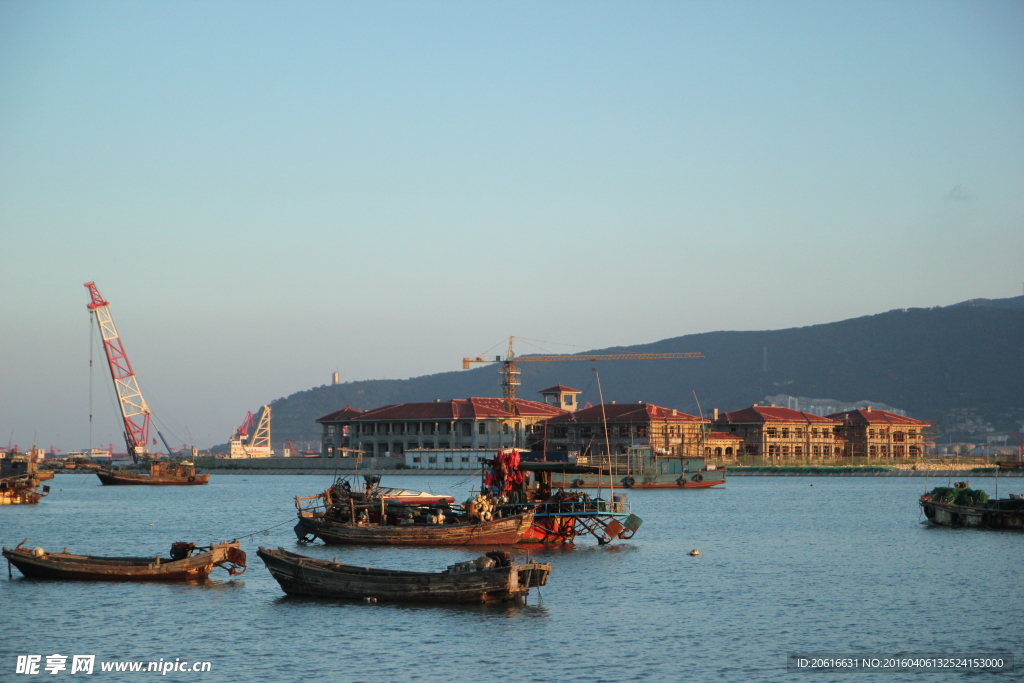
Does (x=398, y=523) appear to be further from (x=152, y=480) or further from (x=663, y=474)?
(x=152, y=480)

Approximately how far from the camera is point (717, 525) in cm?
6159

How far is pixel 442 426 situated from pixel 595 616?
12666 centimetres

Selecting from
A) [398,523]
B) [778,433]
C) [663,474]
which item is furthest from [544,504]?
[778,433]

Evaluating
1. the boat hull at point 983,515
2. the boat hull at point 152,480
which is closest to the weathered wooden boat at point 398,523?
the boat hull at point 983,515

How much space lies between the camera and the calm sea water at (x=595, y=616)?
85.8 feet

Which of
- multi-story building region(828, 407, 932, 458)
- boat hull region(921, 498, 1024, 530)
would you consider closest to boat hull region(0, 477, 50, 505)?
boat hull region(921, 498, 1024, 530)

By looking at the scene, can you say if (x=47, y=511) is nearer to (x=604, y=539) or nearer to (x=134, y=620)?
(x=604, y=539)

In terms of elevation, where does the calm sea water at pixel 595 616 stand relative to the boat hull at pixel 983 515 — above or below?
below

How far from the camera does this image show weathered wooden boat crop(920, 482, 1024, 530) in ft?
189

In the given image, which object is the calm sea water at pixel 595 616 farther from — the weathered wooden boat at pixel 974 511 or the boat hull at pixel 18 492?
the boat hull at pixel 18 492

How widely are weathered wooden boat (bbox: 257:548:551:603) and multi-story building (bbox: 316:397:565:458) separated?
119 meters

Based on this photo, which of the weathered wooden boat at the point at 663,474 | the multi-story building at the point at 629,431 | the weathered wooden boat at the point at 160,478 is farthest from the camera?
the multi-story building at the point at 629,431

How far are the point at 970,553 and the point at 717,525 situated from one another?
54.0 feet

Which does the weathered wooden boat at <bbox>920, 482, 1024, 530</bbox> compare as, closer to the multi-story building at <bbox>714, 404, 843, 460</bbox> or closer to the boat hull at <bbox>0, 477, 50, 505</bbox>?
the boat hull at <bbox>0, 477, 50, 505</bbox>
